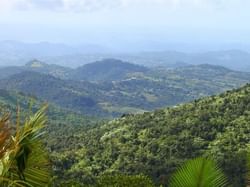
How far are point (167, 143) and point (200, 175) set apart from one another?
88124mm

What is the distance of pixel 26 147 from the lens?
6637mm

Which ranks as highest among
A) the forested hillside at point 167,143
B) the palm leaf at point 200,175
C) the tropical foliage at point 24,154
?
the tropical foliage at point 24,154

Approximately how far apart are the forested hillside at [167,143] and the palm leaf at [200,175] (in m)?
62.9

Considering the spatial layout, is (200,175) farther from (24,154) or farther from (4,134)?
(4,134)

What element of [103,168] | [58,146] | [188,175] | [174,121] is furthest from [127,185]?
[58,146]

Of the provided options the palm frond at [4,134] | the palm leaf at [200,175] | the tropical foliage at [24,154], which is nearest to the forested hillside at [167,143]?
the palm leaf at [200,175]

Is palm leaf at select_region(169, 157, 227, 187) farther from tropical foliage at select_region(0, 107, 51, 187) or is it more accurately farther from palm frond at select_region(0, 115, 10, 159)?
palm frond at select_region(0, 115, 10, 159)

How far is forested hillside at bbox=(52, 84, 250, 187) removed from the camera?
82.7m

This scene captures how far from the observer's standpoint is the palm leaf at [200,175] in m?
8.27

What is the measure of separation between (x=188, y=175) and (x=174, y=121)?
9967 cm

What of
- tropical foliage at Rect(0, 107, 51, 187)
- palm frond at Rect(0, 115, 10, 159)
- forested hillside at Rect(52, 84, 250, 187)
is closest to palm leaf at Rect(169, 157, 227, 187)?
tropical foliage at Rect(0, 107, 51, 187)

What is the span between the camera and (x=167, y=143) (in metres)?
95.8

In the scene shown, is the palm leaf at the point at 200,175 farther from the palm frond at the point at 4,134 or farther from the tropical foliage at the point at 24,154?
the palm frond at the point at 4,134

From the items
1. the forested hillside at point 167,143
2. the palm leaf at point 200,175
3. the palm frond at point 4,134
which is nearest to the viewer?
the palm frond at point 4,134
